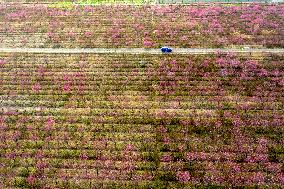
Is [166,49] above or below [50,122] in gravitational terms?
above

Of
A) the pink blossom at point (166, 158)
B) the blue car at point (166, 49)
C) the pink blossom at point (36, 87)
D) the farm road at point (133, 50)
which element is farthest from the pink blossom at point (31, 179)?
the blue car at point (166, 49)

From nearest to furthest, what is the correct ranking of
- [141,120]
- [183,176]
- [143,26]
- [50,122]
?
[183,176], [141,120], [50,122], [143,26]

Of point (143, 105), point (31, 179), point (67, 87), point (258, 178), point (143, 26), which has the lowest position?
point (31, 179)

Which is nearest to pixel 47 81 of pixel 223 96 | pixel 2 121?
pixel 2 121

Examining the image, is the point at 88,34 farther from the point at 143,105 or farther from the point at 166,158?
the point at 166,158

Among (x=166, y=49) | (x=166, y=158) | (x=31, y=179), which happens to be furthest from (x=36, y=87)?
(x=166, y=158)

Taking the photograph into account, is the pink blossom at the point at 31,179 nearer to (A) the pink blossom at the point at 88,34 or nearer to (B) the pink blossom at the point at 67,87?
(B) the pink blossom at the point at 67,87

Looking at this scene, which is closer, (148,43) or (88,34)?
(148,43)
